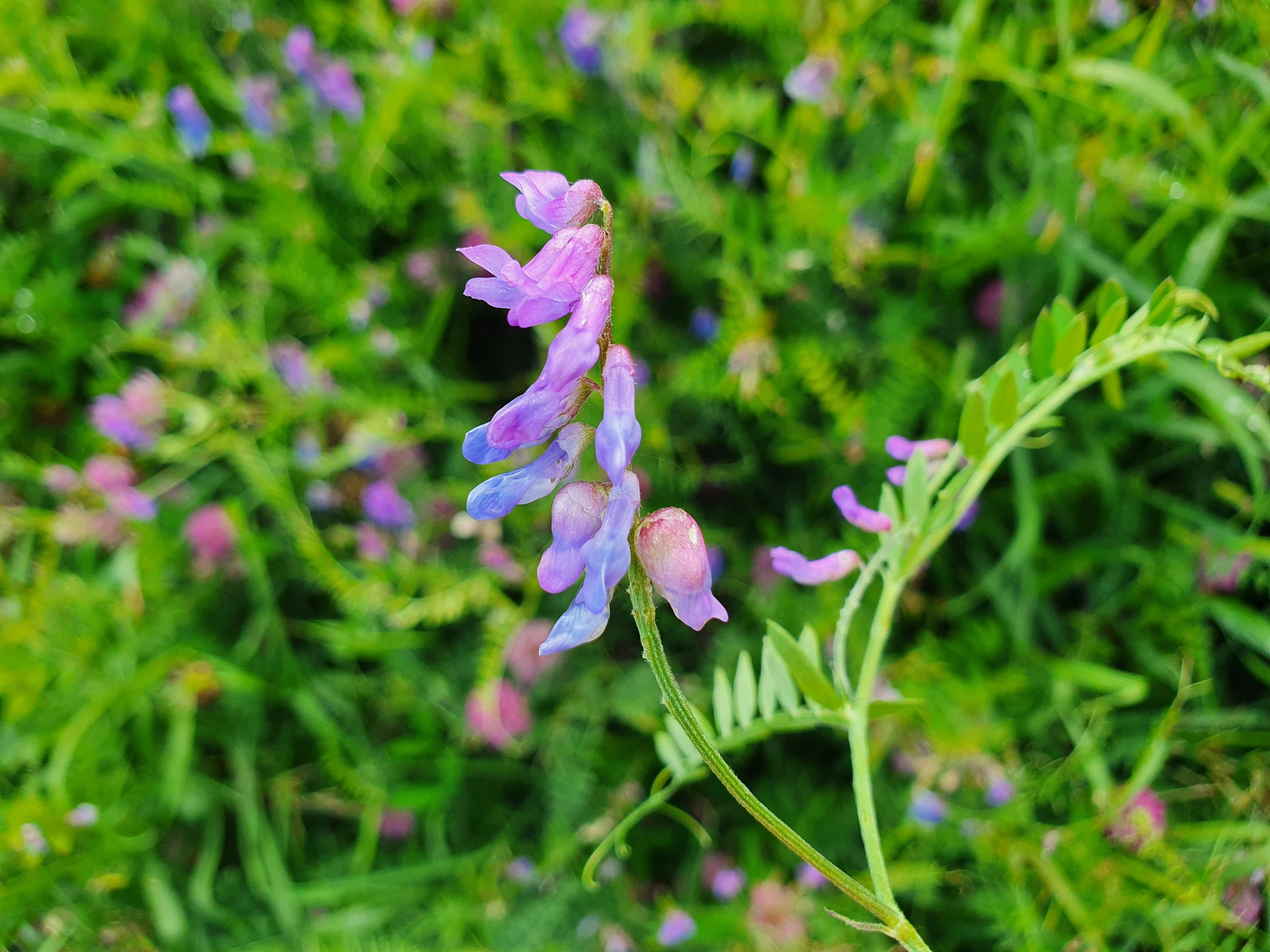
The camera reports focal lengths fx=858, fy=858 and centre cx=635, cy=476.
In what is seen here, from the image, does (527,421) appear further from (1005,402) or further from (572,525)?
(1005,402)

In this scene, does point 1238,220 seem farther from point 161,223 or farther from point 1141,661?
point 161,223

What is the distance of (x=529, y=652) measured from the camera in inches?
53.2

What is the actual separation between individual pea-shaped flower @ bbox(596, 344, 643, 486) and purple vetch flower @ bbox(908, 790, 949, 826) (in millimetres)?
844

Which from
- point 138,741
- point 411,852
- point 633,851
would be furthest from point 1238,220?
point 138,741

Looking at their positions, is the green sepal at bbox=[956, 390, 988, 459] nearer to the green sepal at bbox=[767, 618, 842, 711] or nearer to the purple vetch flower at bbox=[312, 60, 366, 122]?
the green sepal at bbox=[767, 618, 842, 711]

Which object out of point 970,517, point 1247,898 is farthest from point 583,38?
point 1247,898

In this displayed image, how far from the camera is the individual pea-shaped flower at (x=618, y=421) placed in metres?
0.43

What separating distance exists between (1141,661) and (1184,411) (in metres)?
0.35

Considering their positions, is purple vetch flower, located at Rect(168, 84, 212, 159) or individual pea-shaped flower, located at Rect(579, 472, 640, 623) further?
purple vetch flower, located at Rect(168, 84, 212, 159)

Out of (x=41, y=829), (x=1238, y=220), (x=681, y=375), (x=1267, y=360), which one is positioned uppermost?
(x=1238, y=220)

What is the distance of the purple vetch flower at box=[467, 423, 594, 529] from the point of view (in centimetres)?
48

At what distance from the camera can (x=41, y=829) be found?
1.26 metres

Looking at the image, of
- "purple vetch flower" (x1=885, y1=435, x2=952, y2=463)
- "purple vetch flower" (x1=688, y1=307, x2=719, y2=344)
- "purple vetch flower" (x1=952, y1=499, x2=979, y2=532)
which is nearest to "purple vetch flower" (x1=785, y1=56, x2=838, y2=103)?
"purple vetch flower" (x1=688, y1=307, x2=719, y2=344)

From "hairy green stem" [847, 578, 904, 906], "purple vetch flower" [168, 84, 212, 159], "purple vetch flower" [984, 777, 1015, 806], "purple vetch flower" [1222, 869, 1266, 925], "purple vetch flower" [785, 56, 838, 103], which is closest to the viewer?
"hairy green stem" [847, 578, 904, 906]
